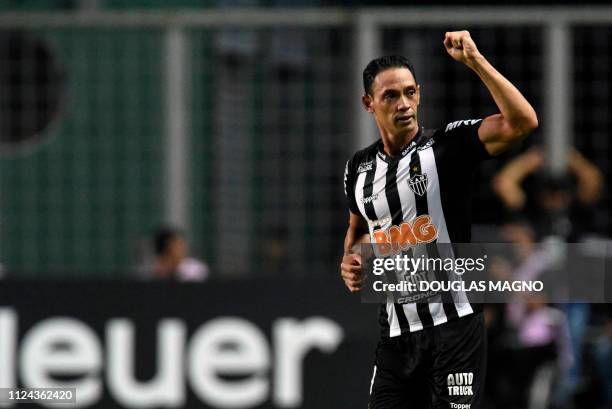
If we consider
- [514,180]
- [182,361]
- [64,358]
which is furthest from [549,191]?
[64,358]

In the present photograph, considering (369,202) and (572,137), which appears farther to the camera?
(572,137)

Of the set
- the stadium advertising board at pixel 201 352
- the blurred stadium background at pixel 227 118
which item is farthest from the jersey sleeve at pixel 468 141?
the blurred stadium background at pixel 227 118

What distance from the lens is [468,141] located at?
604cm

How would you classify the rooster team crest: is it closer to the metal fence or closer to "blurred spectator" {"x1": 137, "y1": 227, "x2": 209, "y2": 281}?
"blurred spectator" {"x1": 137, "y1": 227, "x2": 209, "y2": 281}

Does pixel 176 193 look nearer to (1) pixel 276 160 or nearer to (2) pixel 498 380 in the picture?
(1) pixel 276 160

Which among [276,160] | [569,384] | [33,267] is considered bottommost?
[569,384]

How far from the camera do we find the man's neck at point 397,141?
6250mm

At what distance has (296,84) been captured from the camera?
37.8 feet

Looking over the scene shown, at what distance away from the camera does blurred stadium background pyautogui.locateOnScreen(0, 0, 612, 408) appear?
11500 mm

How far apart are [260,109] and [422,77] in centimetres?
136

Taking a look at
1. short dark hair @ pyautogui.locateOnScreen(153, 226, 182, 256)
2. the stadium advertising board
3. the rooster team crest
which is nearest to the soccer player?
the rooster team crest

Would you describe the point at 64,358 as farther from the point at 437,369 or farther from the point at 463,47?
the point at 463,47

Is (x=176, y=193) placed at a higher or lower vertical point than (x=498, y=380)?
higher

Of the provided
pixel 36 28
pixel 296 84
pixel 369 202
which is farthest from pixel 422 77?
pixel 369 202
